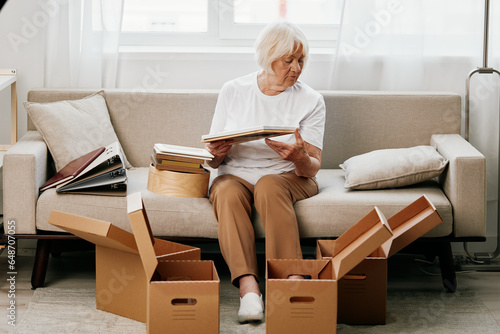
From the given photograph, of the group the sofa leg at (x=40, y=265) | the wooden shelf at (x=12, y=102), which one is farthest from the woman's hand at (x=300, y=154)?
the wooden shelf at (x=12, y=102)

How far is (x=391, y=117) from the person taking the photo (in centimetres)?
306

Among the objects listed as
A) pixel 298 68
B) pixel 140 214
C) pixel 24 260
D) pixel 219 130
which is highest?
pixel 298 68

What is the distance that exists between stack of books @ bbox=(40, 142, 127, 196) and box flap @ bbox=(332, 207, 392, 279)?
0.89 meters

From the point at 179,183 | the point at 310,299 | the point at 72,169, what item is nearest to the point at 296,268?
the point at 310,299

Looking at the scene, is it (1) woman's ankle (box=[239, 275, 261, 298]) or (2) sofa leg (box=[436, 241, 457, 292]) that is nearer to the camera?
(1) woman's ankle (box=[239, 275, 261, 298])

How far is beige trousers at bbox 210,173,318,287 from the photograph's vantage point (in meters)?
2.44

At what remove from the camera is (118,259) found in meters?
2.39

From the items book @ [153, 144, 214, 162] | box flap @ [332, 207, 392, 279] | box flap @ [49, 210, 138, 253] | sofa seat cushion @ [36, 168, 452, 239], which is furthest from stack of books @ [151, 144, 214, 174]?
box flap @ [332, 207, 392, 279]

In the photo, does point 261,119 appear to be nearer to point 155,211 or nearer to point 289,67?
point 289,67

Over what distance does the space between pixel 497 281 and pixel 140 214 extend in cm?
164

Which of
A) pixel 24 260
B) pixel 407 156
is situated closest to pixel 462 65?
pixel 407 156

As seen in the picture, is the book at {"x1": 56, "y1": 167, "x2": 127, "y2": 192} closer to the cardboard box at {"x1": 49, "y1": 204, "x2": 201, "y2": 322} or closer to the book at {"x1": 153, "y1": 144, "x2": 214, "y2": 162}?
the book at {"x1": 153, "y1": 144, "x2": 214, "y2": 162}

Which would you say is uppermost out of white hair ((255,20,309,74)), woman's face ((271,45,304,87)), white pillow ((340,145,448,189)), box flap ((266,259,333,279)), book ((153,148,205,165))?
white hair ((255,20,309,74))

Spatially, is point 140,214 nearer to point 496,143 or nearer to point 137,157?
point 137,157
